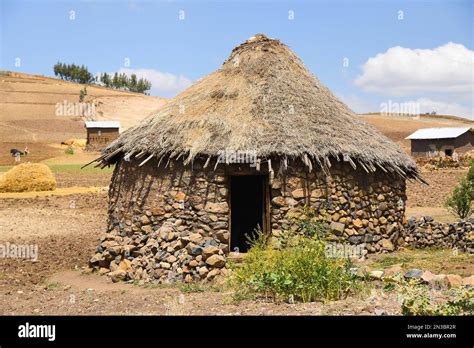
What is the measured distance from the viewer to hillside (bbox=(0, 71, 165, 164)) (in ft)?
182

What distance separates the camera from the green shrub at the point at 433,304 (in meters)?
7.02

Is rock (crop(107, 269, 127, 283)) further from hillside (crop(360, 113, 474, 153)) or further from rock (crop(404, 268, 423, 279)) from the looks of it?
hillside (crop(360, 113, 474, 153))

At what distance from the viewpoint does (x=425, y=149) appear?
45.6 meters

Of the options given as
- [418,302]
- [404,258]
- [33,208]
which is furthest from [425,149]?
[418,302]

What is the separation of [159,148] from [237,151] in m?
1.68

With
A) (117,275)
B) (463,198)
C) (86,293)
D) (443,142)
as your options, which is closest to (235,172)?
(117,275)

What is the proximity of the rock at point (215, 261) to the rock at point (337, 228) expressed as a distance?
8.13 ft

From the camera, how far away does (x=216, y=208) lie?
1195 cm

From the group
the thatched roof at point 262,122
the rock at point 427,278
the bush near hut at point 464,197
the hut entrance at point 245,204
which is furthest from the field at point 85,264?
the hut entrance at point 245,204

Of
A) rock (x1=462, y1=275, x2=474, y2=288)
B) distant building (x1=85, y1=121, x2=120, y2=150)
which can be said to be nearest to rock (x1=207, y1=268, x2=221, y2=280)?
rock (x1=462, y1=275, x2=474, y2=288)

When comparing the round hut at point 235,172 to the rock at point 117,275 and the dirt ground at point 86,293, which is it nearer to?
the rock at point 117,275

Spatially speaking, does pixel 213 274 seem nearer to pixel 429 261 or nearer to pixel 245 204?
pixel 429 261

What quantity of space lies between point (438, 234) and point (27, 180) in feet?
62.9

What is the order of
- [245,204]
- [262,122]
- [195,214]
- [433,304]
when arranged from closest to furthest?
1. [433,304]
2. [195,214]
3. [262,122]
4. [245,204]
